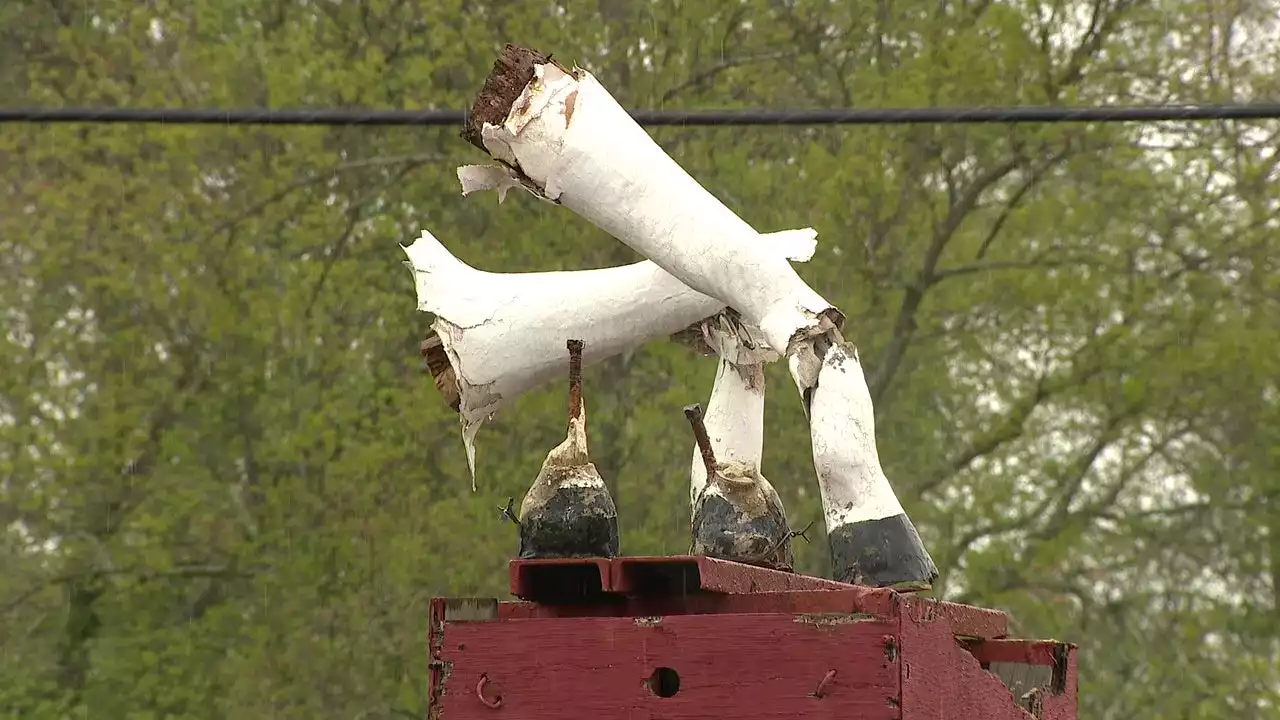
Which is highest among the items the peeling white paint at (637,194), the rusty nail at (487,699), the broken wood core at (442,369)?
the peeling white paint at (637,194)

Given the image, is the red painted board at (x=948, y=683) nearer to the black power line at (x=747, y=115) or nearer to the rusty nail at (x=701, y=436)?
the rusty nail at (x=701, y=436)

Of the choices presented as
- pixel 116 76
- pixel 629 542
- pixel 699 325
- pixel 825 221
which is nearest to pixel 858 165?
pixel 825 221

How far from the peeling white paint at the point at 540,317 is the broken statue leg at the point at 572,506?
0.88ft

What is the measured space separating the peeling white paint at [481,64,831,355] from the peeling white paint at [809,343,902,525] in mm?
92

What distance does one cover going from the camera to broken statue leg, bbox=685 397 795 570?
3.32 m

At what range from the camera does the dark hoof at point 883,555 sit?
128 inches

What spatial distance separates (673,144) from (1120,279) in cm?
299

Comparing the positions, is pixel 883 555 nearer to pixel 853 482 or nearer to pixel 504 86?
pixel 853 482

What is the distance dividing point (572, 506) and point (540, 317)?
0.46m

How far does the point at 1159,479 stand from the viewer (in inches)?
474

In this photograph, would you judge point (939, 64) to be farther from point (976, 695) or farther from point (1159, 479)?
point (976, 695)

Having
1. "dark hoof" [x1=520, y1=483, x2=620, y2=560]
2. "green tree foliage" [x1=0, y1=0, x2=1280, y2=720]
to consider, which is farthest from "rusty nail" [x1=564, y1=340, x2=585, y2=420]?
"green tree foliage" [x1=0, y1=0, x2=1280, y2=720]

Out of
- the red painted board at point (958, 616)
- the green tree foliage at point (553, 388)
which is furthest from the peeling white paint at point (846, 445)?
the green tree foliage at point (553, 388)

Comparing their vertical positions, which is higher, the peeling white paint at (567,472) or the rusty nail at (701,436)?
the rusty nail at (701,436)
